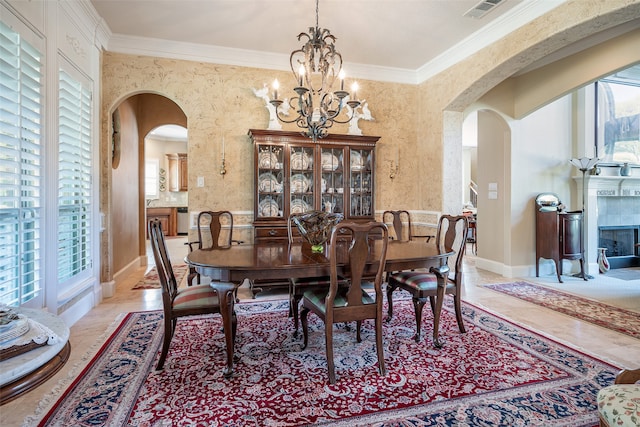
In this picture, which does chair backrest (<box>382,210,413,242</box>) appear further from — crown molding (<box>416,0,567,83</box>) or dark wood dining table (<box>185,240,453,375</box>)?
crown molding (<box>416,0,567,83</box>)

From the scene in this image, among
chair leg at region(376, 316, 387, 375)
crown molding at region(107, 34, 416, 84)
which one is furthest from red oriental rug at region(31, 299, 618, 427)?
crown molding at region(107, 34, 416, 84)

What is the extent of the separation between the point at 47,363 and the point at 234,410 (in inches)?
42.9

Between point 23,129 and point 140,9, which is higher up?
point 140,9

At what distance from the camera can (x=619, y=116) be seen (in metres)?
5.28

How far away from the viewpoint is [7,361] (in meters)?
0.85

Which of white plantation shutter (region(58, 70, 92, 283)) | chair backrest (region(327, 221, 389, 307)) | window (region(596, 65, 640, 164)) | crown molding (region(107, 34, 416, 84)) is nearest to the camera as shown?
chair backrest (region(327, 221, 389, 307))

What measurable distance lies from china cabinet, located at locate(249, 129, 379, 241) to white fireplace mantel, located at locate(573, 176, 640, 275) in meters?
3.39

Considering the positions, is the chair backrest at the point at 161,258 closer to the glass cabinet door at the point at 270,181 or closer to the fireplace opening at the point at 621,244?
the glass cabinet door at the point at 270,181

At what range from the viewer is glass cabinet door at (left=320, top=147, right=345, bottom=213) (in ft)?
14.3

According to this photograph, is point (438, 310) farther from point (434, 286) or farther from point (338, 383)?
point (338, 383)

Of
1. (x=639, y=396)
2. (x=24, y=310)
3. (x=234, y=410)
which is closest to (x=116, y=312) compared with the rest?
(x=234, y=410)

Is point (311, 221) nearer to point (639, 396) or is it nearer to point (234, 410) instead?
point (234, 410)

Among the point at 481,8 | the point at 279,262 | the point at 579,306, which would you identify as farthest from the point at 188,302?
the point at 579,306

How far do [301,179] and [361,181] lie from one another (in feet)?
2.71
